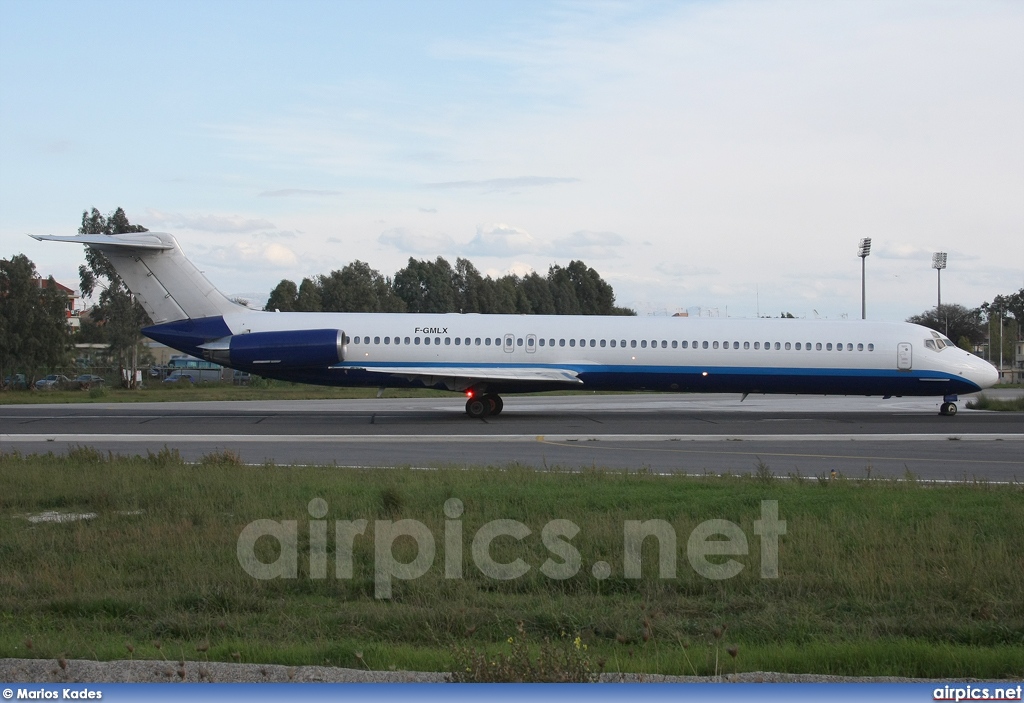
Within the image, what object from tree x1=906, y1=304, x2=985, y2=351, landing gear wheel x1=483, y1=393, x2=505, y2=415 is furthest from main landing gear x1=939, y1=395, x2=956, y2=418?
tree x1=906, y1=304, x2=985, y2=351

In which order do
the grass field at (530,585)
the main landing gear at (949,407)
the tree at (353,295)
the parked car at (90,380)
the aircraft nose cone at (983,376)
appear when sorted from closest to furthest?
1. the grass field at (530,585)
2. the aircraft nose cone at (983,376)
3. the main landing gear at (949,407)
4. the parked car at (90,380)
5. the tree at (353,295)

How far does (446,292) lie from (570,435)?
6220 centimetres

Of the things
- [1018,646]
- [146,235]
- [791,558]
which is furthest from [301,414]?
[1018,646]

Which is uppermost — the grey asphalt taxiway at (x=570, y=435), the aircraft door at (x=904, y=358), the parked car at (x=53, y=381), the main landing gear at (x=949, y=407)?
the aircraft door at (x=904, y=358)

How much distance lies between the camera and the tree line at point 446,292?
7212 cm

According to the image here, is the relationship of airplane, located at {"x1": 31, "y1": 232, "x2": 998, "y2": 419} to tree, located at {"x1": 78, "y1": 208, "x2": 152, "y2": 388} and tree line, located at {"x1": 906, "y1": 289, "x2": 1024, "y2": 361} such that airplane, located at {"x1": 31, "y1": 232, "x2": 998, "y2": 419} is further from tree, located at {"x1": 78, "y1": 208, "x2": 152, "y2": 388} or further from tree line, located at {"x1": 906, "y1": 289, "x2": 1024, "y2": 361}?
tree line, located at {"x1": 906, "y1": 289, "x2": 1024, "y2": 361}

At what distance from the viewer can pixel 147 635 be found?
6.62 meters

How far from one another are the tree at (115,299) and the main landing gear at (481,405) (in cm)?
3258

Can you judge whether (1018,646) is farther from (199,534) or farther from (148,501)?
(148,501)

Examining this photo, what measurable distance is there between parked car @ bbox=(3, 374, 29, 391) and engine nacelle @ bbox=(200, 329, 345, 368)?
1189 inches

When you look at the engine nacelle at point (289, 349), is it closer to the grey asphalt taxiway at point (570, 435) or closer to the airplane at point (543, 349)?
the airplane at point (543, 349)

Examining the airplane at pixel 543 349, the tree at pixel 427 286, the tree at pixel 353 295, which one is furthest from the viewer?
the tree at pixel 427 286

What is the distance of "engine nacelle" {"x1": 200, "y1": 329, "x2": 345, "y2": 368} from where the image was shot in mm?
26469

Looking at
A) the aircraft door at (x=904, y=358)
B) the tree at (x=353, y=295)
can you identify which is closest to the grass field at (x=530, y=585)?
the aircraft door at (x=904, y=358)
